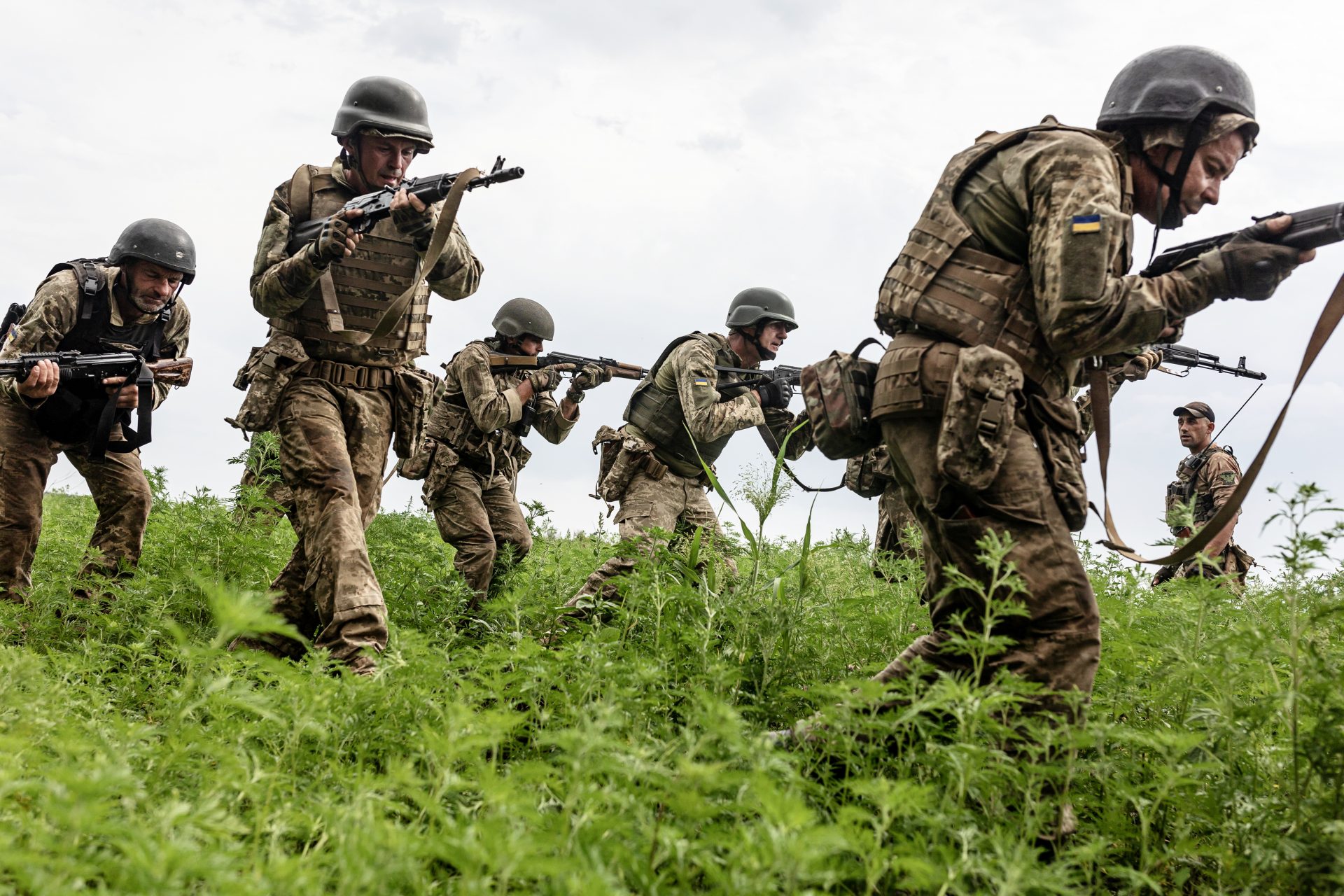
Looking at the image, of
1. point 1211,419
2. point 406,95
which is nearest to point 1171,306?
point 406,95

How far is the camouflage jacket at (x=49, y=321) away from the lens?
21.3 ft

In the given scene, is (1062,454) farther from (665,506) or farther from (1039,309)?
(665,506)

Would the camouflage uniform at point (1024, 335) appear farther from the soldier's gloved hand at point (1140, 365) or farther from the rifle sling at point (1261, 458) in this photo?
the soldier's gloved hand at point (1140, 365)

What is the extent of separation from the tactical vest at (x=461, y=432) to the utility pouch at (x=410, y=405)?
235cm

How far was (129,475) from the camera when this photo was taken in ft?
22.9

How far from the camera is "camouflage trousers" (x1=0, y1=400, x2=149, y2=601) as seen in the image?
6516 mm

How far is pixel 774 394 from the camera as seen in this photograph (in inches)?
357

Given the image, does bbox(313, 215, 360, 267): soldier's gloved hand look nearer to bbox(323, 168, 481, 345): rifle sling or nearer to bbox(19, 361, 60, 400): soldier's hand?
bbox(323, 168, 481, 345): rifle sling

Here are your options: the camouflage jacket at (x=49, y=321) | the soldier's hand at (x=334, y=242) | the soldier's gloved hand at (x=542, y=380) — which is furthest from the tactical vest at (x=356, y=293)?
the soldier's gloved hand at (x=542, y=380)

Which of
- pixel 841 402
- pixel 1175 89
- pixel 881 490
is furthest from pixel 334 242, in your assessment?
pixel 881 490

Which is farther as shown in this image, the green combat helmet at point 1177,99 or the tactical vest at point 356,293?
the tactical vest at point 356,293

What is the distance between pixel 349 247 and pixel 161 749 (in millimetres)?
3059

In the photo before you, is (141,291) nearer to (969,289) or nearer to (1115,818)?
(969,289)

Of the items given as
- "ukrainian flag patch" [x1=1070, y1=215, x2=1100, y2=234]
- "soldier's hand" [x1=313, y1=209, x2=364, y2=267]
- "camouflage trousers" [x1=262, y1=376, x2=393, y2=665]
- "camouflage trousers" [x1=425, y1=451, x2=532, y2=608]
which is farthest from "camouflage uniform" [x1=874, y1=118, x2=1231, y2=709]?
"camouflage trousers" [x1=425, y1=451, x2=532, y2=608]
